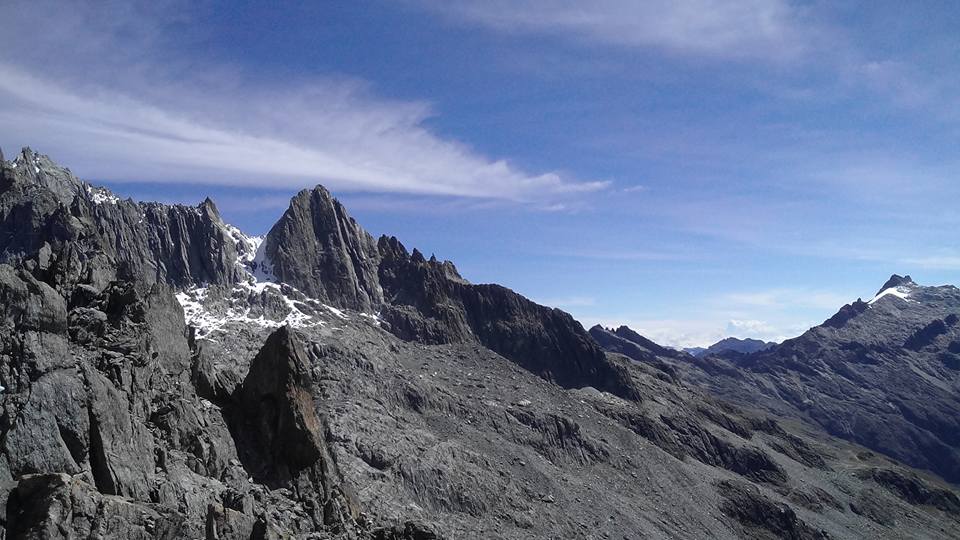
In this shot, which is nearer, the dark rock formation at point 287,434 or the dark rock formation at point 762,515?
the dark rock formation at point 287,434

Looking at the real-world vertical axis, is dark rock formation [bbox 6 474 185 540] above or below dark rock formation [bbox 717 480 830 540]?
above

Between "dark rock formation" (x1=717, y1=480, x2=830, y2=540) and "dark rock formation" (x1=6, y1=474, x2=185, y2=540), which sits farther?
"dark rock formation" (x1=717, y1=480, x2=830, y2=540)

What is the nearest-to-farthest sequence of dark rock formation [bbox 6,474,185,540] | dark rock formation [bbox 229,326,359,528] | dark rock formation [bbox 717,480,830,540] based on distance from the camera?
dark rock formation [bbox 6,474,185,540], dark rock formation [bbox 229,326,359,528], dark rock formation [bbox 717,480,830,540]

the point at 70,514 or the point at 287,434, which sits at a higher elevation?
the point at 287,434

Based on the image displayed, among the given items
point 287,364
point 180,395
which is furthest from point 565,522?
point 180,395

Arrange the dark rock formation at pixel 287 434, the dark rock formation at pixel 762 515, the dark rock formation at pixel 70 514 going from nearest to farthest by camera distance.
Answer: the dark rock formation at pixel 70 514
the dark rock formation at pixel 287 434
the dark rock formation at pixel 762 515

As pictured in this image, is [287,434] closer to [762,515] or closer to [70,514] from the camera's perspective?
[70,514]

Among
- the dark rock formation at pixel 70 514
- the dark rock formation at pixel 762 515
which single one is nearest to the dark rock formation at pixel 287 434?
the dark rock formation at pixel 70 514

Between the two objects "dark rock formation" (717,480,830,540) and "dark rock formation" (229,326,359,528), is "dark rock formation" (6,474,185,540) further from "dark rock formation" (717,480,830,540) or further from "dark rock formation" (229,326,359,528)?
"dark rock formation" (717,480,830,540)

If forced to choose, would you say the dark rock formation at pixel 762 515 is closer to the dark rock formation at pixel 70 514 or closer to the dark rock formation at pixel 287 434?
the dark rock formation at pixel 287 434

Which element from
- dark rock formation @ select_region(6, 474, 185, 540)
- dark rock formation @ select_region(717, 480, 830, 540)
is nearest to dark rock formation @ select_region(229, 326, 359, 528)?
dark rock formation @ select_region(6, 474, 185, 540)

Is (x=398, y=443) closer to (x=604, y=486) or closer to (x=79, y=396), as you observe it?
(x=604, y=486)

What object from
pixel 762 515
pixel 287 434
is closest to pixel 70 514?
pixel 287 434

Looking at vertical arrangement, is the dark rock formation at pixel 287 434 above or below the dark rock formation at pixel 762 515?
above
